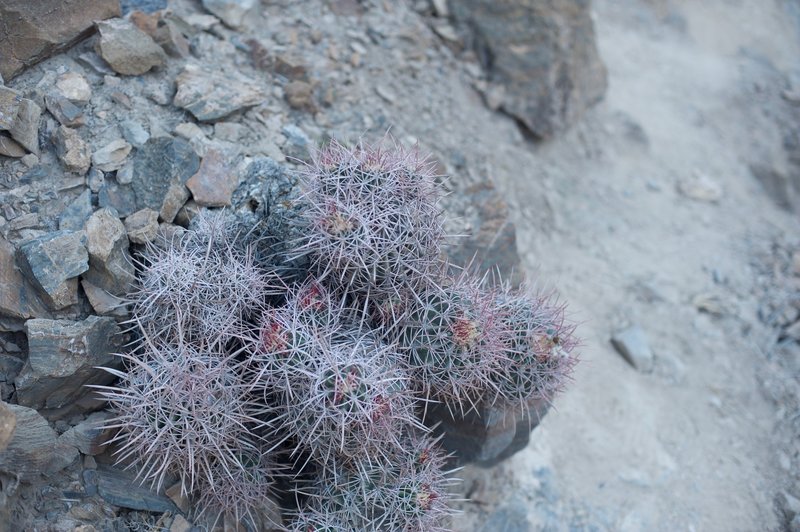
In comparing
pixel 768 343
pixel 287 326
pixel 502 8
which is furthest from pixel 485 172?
pixel 768 343

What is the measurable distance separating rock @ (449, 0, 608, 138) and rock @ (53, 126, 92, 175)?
12.1 ft

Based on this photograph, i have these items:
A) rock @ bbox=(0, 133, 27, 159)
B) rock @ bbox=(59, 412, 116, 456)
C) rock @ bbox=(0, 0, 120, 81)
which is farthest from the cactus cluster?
rock @ bbox=(0, 0, 120, 81)

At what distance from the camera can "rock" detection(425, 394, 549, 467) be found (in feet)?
10.5

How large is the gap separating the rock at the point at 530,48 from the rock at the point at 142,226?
3.71 metres

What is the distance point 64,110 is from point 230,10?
4.81 feet

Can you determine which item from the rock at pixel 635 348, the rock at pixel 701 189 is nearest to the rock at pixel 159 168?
the rock at pixel 635 348

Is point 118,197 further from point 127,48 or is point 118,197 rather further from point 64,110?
point 127,48

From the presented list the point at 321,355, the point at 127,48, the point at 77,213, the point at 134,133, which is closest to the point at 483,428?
the point at 321,355

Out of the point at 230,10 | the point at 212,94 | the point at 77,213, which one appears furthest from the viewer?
the point at 230,10

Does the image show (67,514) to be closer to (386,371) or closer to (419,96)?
(386,371)

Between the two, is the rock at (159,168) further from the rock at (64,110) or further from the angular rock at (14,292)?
the angular rock at (14,292)

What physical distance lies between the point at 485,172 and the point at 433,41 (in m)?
1.64

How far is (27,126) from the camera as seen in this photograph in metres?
2.93

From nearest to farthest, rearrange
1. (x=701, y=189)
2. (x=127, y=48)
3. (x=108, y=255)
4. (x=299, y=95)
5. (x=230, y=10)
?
(x=108, y=255) < (x=127, y=48) < (x=299, y=95) < (x=230, y=10) < (x=701, y=189)
